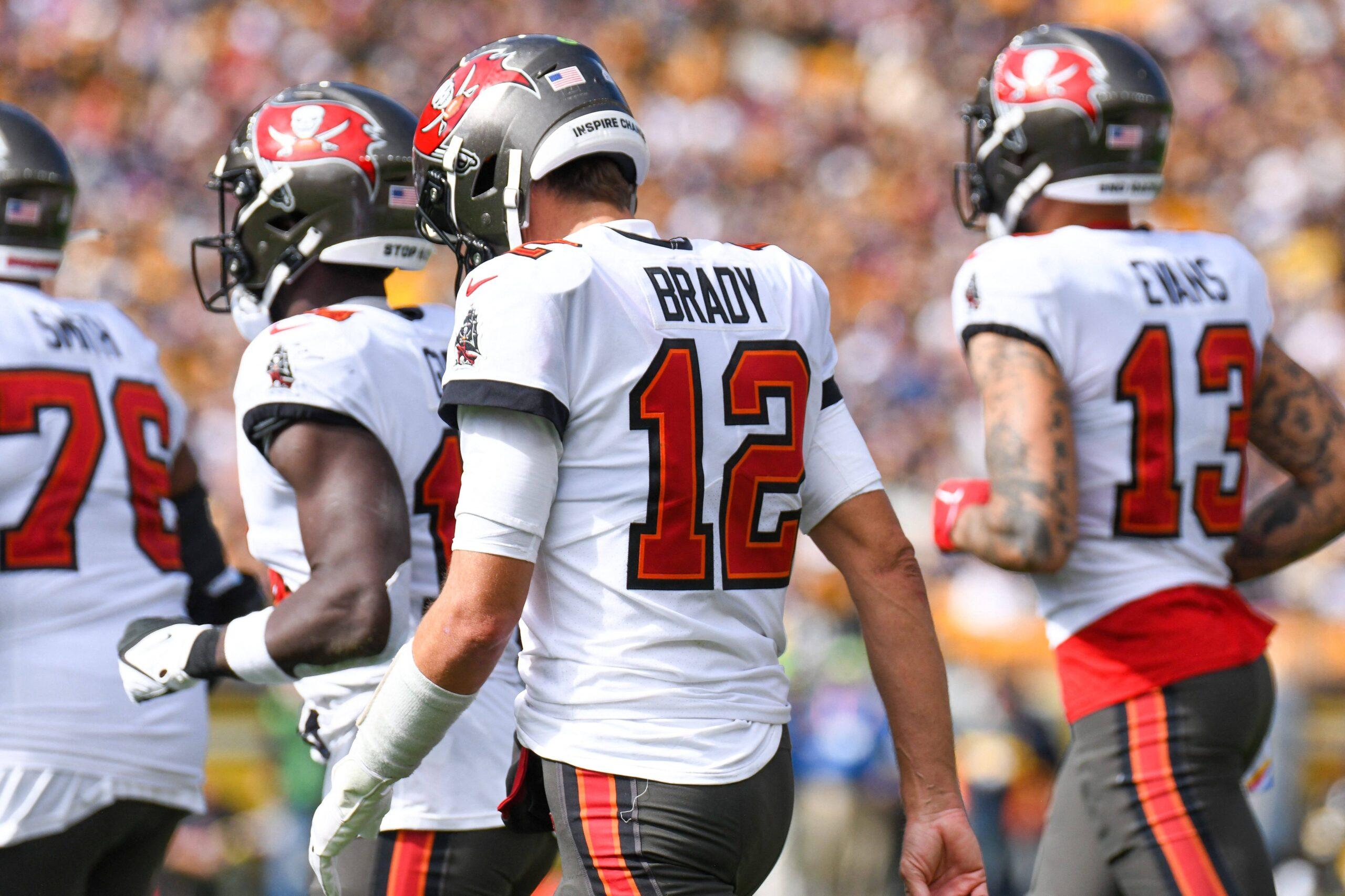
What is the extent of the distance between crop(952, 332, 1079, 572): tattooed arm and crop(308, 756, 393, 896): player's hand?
5.08ft

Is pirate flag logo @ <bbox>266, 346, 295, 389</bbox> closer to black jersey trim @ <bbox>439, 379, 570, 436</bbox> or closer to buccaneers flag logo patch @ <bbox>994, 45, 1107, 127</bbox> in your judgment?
black jersey trim @ <bbox>439, 379, 570, 436</bbox>

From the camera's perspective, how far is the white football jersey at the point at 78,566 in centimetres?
363

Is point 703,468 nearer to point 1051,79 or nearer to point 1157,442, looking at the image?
point 1157,442

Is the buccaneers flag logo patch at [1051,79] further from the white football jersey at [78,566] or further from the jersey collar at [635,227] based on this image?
the white football jersey at [78,566]

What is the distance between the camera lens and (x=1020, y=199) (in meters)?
4.03

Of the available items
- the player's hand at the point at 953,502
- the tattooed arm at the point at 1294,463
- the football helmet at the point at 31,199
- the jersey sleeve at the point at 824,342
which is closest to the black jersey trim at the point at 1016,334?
the player's hand at the point at 953,502

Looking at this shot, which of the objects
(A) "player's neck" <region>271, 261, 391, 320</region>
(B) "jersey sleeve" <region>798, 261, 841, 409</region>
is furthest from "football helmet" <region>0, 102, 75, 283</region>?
(B) "jersey sleeve" <region>798, 261, 841, 409</region>

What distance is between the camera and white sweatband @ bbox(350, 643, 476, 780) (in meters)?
2.37

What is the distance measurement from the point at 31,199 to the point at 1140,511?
118 inches

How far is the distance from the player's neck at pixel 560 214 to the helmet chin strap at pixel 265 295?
1085 mm

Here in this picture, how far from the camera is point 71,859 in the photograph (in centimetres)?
360

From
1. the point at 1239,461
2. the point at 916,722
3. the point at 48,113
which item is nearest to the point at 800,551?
the point at 1239,461

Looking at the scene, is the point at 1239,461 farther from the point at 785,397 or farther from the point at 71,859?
the point at 71,859

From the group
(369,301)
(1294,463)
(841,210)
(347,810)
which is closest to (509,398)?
(347,810)
